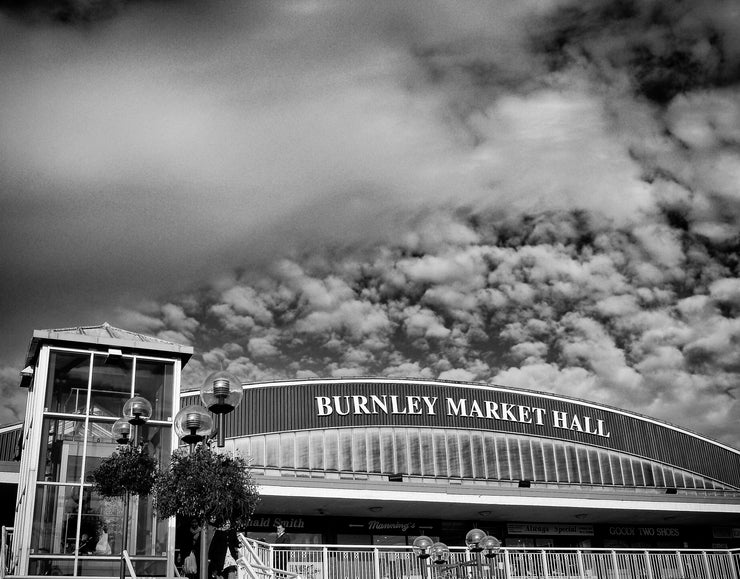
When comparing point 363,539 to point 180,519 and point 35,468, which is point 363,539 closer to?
point 180,519

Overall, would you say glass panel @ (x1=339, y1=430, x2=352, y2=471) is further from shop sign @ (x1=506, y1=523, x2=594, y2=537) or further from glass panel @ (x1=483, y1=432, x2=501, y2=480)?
shop sign @ (x1=506, y1=523, x2=594, y2=537)

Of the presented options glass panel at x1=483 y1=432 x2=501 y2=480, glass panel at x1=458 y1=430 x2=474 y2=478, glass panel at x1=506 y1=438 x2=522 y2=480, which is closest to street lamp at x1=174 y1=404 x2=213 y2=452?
glass panel at x1=458 y1=430 x2=474 y2=478

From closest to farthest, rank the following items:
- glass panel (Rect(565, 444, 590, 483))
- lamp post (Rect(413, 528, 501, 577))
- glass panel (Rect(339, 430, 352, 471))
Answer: lamp post (Rect(413, 528, 501, 577))
glass panel (Rect(339, 430, 352, 471))
glass panel (Rect(565, 444, 590, 483))

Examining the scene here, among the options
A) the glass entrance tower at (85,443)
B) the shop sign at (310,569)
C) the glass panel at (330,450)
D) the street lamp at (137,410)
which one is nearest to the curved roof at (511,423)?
the glass panel at (330,450)

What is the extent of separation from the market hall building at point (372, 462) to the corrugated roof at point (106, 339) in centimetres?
4

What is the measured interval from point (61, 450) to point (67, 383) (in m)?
1.43

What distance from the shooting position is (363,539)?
26.8 meters

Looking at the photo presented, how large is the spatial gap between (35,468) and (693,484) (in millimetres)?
29761

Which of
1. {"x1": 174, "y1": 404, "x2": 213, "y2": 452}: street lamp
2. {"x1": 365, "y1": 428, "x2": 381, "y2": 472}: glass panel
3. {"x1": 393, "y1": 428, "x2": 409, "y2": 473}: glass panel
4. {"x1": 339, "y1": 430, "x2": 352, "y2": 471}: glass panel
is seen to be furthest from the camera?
{"x1": 393, "y1": 428, "x2": 409, "y2": 473}: glass panel

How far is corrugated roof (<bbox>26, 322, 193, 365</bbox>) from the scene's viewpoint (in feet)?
53.5

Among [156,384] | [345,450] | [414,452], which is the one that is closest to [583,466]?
[414,452]

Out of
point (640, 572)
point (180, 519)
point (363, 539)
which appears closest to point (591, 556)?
point (640, 572)

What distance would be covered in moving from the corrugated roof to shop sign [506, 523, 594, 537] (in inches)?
653

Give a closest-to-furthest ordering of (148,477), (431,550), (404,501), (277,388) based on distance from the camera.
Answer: (148,477) < (431,550) < (404,501) < (277,388)
